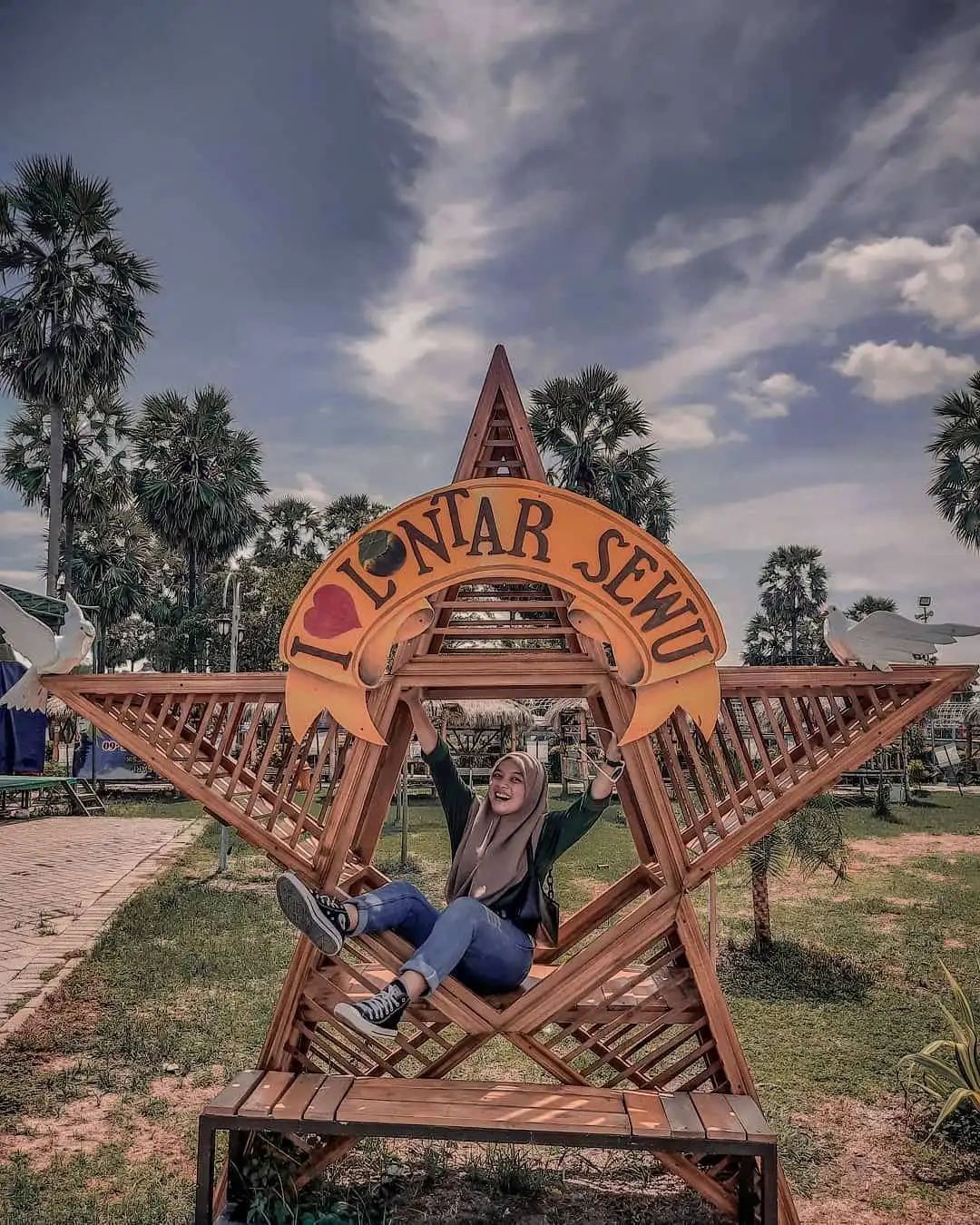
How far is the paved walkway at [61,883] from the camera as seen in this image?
295 inches

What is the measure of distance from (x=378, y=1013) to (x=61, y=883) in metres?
9.60

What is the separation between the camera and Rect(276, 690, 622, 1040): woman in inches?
128

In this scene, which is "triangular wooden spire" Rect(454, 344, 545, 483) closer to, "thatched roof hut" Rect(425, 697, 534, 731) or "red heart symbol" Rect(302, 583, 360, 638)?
Result: "red heart symbol" Rect(302, 583, 360, 638)

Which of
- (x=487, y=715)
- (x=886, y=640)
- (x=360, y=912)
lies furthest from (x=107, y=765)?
(x=886, y=640)

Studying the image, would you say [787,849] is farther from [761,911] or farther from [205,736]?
[205,736]

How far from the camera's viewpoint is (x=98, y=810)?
17.7 meters

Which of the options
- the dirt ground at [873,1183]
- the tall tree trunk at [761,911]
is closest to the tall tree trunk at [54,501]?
the tall tree trunk at [761,911]

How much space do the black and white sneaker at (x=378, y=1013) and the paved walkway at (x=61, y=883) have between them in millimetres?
4312

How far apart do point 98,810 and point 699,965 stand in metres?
16.9

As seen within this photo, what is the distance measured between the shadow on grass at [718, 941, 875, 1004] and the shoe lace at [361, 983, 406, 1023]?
490 cm

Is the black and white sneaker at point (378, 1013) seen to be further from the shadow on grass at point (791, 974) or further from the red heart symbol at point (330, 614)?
the shadow on grass at point (791, 974)

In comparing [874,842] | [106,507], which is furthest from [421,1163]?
[106,507]

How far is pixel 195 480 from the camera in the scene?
81.9 feet

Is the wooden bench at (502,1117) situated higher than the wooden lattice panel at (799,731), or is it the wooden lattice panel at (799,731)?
the wooden lattice panel at (799,731)
